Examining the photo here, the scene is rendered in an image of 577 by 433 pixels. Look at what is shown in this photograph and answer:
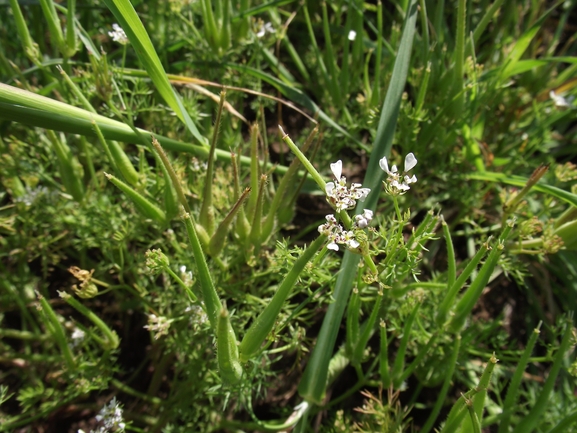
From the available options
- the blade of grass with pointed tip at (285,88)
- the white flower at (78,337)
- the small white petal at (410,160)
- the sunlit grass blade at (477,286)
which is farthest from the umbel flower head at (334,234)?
the white flower at (78,337)

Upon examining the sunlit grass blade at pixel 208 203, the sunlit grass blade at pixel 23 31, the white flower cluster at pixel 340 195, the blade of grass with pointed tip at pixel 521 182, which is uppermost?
the blade of grass with pointed tip at pixel 521 182

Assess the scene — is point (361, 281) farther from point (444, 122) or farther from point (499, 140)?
point (499, 140)

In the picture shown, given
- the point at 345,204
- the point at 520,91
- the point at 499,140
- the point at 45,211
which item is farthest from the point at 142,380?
the point at 520,91

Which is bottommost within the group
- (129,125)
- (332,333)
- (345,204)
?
(332,333)

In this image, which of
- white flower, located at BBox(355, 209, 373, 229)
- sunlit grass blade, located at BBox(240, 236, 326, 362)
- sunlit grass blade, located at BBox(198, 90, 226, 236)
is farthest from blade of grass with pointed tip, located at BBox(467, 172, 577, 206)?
sunlit grass blade, located at BBox(198, 90, 226, 236)

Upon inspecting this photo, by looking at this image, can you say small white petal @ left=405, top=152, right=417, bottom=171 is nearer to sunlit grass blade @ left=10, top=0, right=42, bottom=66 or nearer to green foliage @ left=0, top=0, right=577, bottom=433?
green foliage @ left=0, top=0, right=577, bottom=433

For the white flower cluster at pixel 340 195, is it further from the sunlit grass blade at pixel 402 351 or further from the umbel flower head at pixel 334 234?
the sunlit grass blade at pixel 402 351
